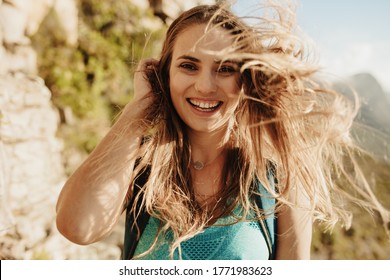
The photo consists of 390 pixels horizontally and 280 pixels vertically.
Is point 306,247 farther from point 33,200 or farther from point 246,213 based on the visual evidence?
point 33,200

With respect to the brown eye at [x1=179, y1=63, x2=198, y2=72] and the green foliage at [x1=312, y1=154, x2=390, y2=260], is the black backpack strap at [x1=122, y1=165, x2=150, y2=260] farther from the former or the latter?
the green foliage at [x1=312, y1=154, x2=390, y2=260]

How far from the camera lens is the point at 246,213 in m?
1.97

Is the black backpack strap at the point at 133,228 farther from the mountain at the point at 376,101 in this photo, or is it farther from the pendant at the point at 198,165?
the mountain at the point at 376,101

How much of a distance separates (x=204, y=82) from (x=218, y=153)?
0.45m

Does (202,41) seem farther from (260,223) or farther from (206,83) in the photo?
(260,223)

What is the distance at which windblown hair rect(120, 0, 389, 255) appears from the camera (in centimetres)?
194

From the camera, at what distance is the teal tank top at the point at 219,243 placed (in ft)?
6.39

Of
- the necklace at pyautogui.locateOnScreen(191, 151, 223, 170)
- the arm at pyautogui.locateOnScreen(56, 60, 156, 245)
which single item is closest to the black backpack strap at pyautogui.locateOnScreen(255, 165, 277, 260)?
the necklace at pyautogui.locateOnScreen(191, 151, 223, 170)

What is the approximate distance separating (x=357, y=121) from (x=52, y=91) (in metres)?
4.44

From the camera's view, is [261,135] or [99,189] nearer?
[99,189]

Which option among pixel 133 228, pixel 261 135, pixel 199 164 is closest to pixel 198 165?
pixel 199 164

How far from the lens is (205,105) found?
2.01 m

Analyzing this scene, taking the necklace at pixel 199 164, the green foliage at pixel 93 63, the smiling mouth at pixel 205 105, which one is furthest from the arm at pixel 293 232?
the green foliage at pixel 93 63

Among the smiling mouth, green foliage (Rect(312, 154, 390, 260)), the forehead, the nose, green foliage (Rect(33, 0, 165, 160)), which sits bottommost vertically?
green foliage (Rect(312, 154, 390, 260))
